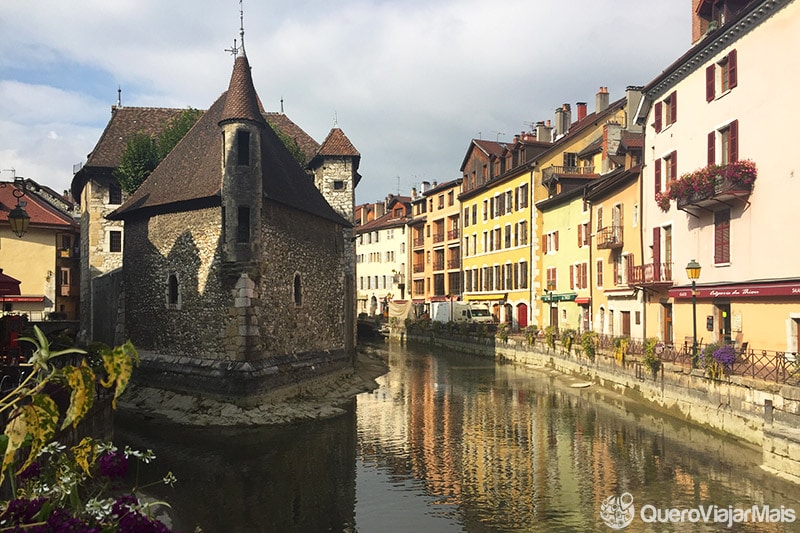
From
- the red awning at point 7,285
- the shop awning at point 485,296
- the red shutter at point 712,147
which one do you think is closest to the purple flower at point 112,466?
the red awning at point 7,285

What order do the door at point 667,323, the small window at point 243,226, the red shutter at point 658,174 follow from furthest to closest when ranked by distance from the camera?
1. the red shutter at point 658,174
2. the door at point 667,323
3. the small window at point 243,226

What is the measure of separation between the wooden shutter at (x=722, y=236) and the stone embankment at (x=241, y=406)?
45.6 ft

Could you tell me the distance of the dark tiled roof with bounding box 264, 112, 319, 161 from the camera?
114 ft

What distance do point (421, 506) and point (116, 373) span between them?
10.5 m

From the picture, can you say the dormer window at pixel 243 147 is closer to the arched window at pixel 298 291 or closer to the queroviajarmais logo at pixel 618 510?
the arched window at pixel 298 291

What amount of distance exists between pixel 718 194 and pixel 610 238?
1061 centimetres

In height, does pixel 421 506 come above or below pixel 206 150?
below

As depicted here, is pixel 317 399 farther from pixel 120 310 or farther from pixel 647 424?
pixel 647 424

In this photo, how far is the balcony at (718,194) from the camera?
20.2 meters

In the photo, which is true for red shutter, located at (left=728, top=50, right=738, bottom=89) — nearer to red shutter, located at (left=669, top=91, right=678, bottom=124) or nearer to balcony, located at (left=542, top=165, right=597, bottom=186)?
red shutter, located at (left=669, top=91, right=678, bottom=124)

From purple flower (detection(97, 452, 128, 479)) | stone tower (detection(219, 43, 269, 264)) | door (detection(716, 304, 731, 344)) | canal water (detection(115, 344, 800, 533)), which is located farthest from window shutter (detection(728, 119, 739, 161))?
purple flower (detection(97, 452, 128, 479))

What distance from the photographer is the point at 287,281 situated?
78.1 feet

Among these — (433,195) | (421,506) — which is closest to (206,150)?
(421,506)

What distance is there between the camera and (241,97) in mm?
22062
